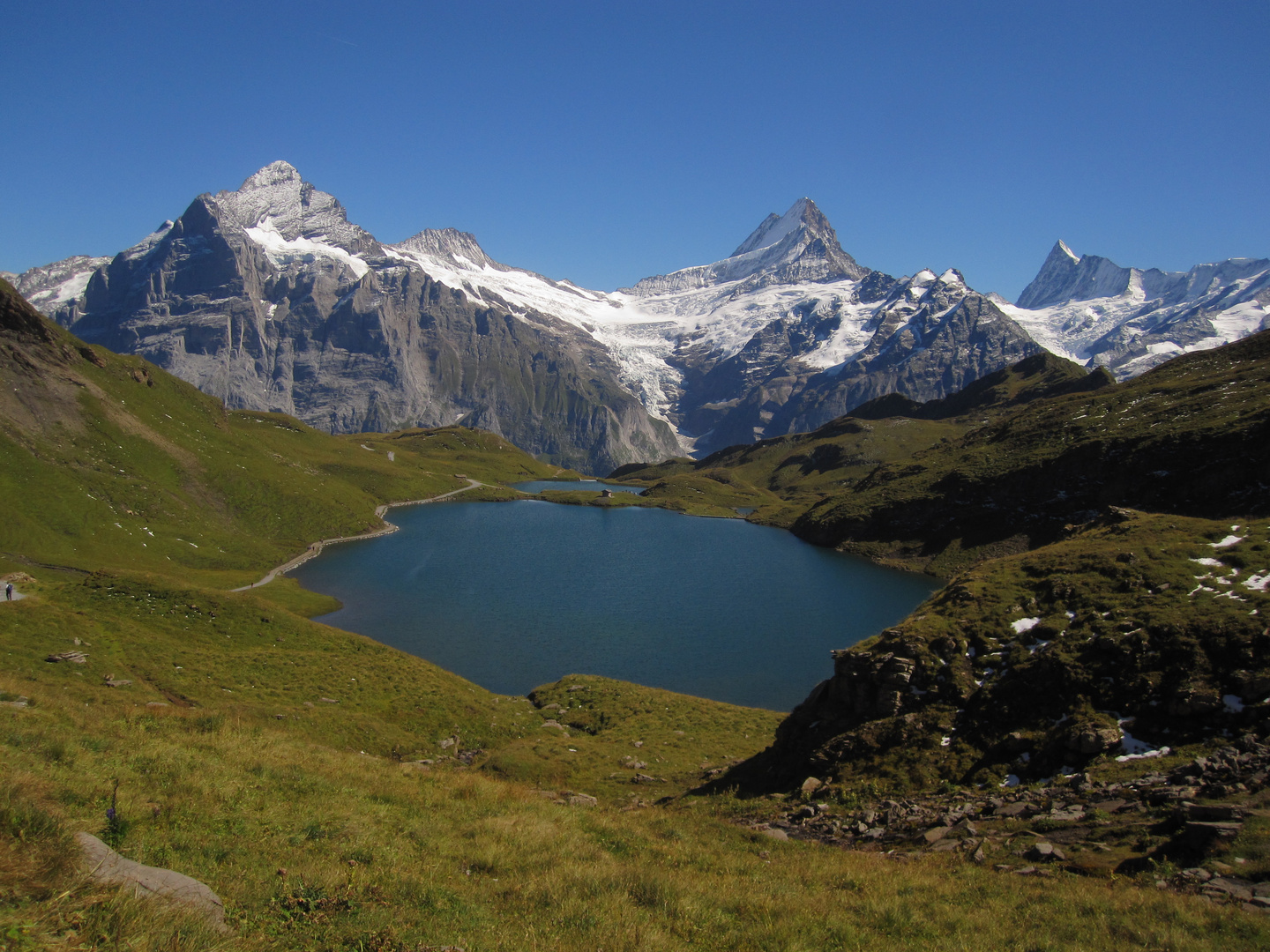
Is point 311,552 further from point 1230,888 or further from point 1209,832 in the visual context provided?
point 1230,888

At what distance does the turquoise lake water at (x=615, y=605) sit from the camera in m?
66.8

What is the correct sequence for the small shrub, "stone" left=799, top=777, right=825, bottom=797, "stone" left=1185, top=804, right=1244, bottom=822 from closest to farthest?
"stone" left=1185, top=804, right=1244, bottom=822, the small shrub, "stone" left=799, top=777, right=825, bottom=797

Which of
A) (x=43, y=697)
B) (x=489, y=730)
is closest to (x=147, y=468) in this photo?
(x=489, y=730)

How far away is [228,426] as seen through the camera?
468 feet

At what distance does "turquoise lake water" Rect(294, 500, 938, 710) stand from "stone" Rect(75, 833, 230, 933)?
52.7m

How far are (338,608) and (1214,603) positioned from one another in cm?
8663

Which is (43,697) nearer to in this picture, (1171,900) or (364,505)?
(1171,900)

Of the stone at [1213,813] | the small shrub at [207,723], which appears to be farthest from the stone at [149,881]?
the stone at [1213,813]

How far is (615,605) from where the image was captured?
91.7 meters

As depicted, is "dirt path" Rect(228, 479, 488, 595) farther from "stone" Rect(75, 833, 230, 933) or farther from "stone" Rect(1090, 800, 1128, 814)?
"stone" Rect(1090, 800, 1128, 814)

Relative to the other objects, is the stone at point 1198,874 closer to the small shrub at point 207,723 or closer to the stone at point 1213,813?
the stone at point 1213,813

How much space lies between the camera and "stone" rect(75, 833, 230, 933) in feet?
26.0

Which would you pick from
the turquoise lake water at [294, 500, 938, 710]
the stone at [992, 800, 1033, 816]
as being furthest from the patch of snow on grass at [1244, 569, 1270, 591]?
the turquoise lake water at [294, 500, 938, 710]

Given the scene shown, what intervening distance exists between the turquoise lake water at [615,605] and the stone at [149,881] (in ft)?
173
